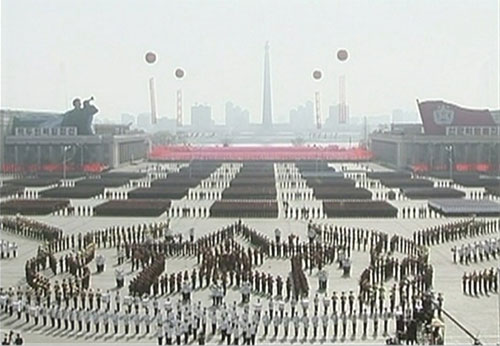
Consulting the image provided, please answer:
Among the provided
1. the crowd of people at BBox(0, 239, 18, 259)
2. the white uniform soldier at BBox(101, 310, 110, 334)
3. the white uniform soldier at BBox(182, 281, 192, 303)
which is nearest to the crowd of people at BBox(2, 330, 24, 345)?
the white uniform soldier at BBox(101, 310, 110, 334)

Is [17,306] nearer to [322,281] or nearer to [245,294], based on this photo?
[245,294]

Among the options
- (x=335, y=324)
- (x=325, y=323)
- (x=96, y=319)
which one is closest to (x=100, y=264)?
(x=96, y=319)

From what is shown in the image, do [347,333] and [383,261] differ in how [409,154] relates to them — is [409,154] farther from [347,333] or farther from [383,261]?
[347,333]

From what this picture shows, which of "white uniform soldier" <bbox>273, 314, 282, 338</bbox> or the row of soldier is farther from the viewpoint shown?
"white uniform soldier" <bbox>273, 314, 282, 338</bbox>

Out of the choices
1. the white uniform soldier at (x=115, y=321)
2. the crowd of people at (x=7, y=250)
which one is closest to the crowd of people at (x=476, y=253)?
the white uniform soldier at (x=115, y=321)

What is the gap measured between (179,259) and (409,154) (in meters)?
44.9

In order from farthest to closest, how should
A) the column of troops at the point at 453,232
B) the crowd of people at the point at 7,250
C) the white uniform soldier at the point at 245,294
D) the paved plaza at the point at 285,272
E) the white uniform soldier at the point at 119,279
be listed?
the column of troops at the point at 453,232 → the crowd of people at the point at 7,250 → the white uniform soldier at the point at 119,279 → the white uniform soldier at the point at 245,294 → the paved plaza at the point at 285,272

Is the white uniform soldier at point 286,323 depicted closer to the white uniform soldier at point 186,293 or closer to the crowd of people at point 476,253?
the white uniform soldier at point 186,293

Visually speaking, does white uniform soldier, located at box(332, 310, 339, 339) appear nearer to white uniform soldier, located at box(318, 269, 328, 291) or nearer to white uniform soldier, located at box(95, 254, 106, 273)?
white uniform soldier, located at box(318, 269, 328, 291)

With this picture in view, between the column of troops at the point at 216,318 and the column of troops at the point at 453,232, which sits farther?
the column of troops at the point at 453,232

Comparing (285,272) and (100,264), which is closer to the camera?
(285,272)

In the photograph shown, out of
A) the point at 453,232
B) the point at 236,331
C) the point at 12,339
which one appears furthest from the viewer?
the point at 453,232

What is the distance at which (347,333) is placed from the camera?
16.3 metres

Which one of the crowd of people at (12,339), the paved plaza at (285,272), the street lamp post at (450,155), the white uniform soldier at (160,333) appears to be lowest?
the paved plaza at (285,272)
